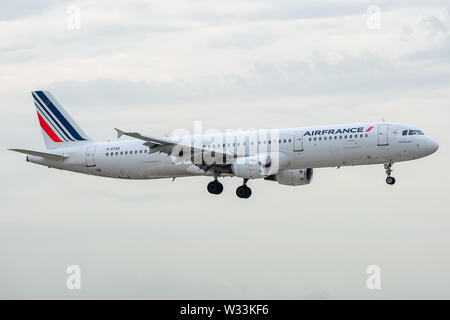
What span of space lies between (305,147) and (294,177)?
6927 mm

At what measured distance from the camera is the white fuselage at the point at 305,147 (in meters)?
76.5

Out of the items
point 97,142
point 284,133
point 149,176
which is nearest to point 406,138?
point 284,133

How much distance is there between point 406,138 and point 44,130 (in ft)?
106

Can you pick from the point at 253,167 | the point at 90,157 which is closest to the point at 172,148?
the point at 253,167

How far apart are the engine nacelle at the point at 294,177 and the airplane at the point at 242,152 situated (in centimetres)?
8

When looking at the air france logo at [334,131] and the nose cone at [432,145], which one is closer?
the nose cone at [432,145]

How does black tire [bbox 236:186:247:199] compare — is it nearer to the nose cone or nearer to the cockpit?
the cockpit

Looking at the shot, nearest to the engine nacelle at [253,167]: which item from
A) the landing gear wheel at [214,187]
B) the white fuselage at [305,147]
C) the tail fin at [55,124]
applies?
the white fuselage at [305,147]

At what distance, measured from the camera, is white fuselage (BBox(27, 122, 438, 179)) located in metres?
76.5

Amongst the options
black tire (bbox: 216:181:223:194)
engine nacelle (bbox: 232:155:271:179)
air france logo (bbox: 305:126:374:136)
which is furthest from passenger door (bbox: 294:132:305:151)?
black tire (bbox: 216:181:223:194)

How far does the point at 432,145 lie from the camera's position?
7675 centimetres

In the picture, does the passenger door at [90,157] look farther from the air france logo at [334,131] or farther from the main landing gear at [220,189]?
the air france logo at [334,131]

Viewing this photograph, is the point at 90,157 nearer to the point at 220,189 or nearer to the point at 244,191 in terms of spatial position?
the point at 220,189

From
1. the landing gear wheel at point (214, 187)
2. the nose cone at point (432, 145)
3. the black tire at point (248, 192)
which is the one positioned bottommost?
the black tire at point (248, 192)
